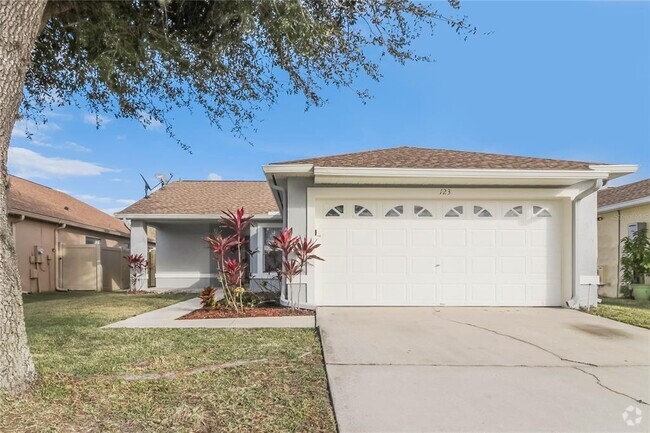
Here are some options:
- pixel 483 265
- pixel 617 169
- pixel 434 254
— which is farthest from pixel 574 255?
pixel 434 254

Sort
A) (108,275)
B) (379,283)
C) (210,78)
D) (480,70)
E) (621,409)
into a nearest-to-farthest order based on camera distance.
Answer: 1. (621,409)
2. (210,78)
3. (379,283)
4. (480,70)
5. (108,275)

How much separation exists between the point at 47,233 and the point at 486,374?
16.4 m

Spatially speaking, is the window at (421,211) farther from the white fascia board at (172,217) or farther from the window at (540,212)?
the white fascia board at (172,217)

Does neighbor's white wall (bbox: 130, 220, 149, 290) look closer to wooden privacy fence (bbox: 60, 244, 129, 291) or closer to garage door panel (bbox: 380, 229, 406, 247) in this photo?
wooden privacy fence (bbox: 60, 244, 129, 291)

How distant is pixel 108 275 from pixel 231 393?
604 inches

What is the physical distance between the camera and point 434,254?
334 inches

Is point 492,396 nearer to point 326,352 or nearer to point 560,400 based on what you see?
point 560,400

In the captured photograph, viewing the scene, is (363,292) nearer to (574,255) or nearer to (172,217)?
(574,255)

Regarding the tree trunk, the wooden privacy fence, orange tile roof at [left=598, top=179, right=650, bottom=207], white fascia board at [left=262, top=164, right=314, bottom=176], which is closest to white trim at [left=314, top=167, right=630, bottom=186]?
white fascia board at [left=262, top=164, right=314, bottom=176]

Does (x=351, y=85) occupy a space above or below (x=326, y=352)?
above

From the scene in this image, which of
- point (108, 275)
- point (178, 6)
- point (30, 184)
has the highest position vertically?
point (178, 6)

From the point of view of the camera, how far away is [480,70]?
9.00 meters

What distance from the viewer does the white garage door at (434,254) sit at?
8.45m

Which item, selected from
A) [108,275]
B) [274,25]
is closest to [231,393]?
[274,25]
